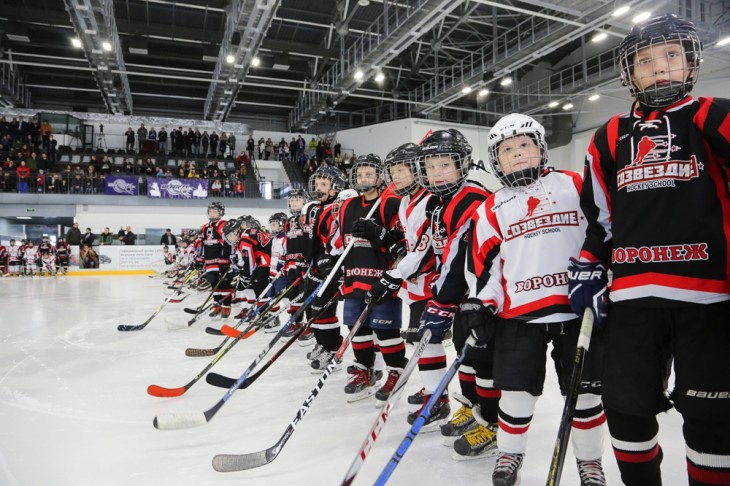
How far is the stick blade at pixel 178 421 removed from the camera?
6.91 ft

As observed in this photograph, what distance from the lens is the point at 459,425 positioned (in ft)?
6.67

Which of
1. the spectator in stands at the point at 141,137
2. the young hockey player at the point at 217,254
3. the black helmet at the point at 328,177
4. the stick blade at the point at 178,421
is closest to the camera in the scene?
the stick blade at the point at 178,421

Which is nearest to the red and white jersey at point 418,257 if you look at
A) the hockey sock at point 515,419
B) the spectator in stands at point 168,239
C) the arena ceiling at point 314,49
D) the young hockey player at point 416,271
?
the young hockey player at point 416,271

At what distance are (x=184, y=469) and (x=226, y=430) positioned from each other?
388 mm

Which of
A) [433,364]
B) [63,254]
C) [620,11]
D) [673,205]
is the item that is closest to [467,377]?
[433,364]

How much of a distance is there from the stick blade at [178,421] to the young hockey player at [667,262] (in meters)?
1.70

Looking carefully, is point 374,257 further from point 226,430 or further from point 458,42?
point 458,42

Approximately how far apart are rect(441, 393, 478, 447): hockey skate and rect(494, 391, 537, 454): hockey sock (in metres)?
0.43

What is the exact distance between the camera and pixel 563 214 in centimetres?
153

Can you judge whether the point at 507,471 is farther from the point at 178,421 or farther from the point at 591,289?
the point at 178,421

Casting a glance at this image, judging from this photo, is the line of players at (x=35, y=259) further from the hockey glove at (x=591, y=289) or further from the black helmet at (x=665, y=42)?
the black helmet at (x=665, y=42)

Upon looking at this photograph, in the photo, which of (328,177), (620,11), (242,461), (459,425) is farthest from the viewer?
(620,11)

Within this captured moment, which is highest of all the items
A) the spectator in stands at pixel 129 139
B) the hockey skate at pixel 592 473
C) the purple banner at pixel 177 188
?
the spectator in stands at pixel 129 139

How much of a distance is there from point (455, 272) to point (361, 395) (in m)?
1.11
